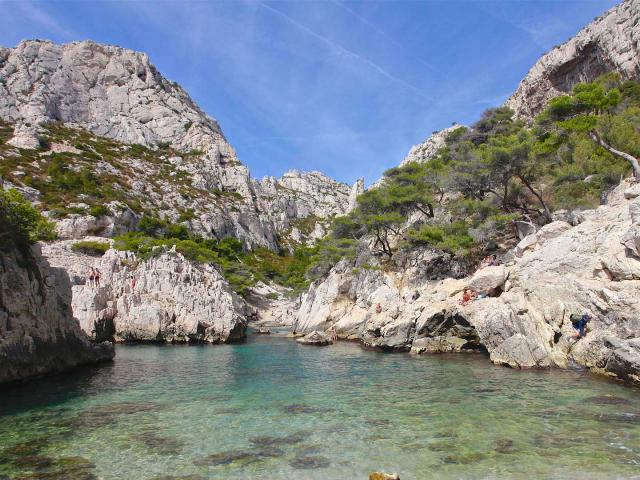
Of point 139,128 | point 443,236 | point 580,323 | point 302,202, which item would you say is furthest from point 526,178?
point 302,202

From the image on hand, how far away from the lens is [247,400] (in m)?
13.9

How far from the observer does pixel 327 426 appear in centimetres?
1062

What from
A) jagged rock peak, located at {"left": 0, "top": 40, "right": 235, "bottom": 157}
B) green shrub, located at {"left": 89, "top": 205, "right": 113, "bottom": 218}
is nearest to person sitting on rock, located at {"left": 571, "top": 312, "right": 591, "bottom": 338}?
green shrub, located at {"left": 89, "top": 205, "right": 113, "bottom": 218}

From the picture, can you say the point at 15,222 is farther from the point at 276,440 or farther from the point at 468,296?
the point at 468,296

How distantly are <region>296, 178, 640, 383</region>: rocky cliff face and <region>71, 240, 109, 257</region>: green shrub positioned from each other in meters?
33.3

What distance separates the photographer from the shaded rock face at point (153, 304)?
3328 centimetres

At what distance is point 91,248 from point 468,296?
4174cm

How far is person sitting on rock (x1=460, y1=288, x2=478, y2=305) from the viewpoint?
2298 cm

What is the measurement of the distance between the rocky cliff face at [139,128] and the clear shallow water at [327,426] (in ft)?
209

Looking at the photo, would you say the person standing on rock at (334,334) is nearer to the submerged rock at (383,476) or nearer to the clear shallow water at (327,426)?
the clear shallow water at (327,426)

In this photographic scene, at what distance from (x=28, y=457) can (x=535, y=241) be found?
24595mm

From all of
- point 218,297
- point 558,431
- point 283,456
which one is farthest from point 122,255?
point 558,431

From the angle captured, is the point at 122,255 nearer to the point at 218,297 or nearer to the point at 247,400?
the point at 218,297

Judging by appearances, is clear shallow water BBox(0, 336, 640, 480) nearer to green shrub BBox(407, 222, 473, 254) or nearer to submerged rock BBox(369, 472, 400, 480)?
submerged rock BBox(369, 472, 400, 480)
